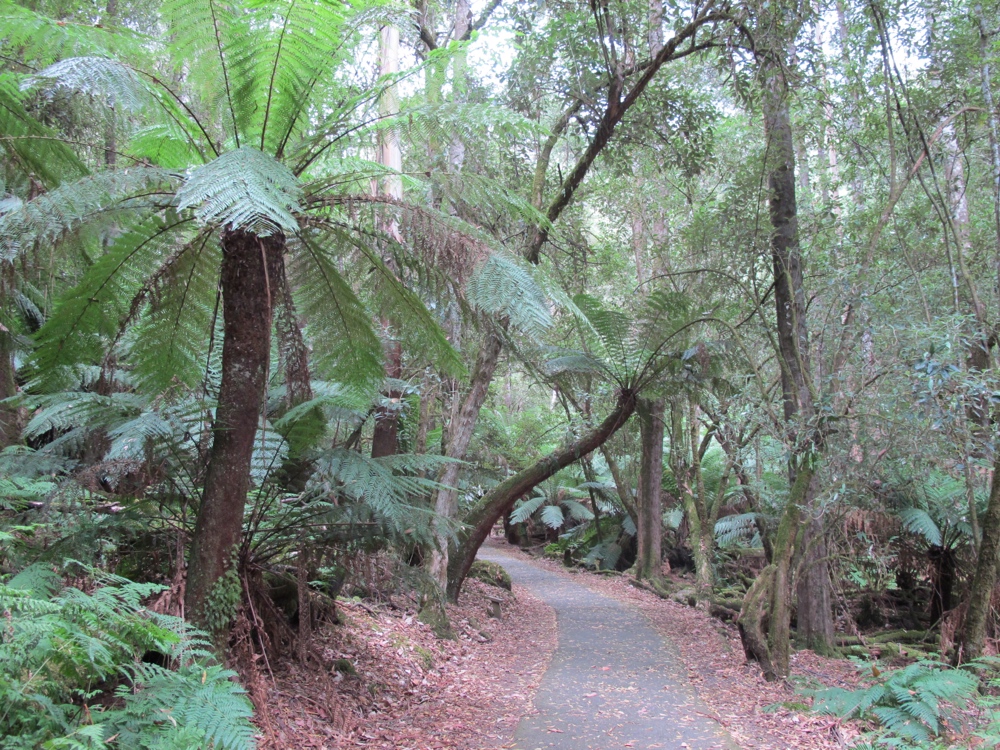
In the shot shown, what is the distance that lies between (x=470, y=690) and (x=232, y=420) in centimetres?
321

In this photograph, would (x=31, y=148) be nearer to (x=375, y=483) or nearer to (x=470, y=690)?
(x=375, y=483)

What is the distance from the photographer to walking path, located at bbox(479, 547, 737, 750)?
4.50 m

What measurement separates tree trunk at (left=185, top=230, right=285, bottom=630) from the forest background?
0.01 metres

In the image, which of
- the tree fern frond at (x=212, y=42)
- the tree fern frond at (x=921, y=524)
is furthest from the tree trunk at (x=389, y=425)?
the tree fern frond at (x=921, y=524)

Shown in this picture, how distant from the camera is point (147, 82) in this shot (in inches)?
134

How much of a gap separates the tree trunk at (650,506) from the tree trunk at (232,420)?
8.55m

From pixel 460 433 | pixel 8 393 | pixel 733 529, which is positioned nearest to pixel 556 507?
pixel 733 529

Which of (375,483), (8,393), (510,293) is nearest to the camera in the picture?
(510,293)

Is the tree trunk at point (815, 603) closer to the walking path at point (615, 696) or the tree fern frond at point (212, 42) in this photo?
the walking path at point (615, 696)

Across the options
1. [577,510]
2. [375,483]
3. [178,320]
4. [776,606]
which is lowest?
[776,606]

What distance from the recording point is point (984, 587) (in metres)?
5.86

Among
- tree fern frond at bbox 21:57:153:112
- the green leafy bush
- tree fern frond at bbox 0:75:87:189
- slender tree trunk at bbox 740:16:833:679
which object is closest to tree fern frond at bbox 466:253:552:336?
tree fern frond at bbox 21:57:153:112

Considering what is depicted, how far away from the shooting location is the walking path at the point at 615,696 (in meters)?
4.50

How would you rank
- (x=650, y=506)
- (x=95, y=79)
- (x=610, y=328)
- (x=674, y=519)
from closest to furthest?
(x=95, y=79) → (x=610, y=328) → (x=650, y=506) → (x=674, y=519)
